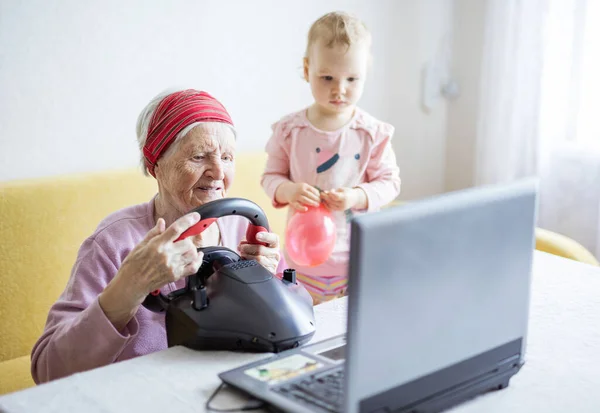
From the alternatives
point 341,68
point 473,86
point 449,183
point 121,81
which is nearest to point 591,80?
point 473,86

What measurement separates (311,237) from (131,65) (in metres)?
0.97

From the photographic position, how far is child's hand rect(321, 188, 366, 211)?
7.23 ft

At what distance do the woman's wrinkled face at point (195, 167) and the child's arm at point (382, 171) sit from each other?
74cm

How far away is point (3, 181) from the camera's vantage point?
7.66 feet

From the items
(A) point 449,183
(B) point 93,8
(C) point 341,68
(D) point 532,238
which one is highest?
(B) point 93,8

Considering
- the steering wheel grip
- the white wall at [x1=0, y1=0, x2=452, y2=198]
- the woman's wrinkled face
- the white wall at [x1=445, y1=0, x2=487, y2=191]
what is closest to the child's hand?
Result: the woman's wrinkled face

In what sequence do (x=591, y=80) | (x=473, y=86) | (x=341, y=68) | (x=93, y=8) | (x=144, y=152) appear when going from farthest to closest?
(x=473, y=86), (x=591, y=80), (x=93, y=8), (x=341, y=68), (x=144, y=152)

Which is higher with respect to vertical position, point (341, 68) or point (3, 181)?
point (341, 68)

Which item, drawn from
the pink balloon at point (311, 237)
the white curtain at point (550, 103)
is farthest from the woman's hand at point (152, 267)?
the white curtain at point (550, 103)

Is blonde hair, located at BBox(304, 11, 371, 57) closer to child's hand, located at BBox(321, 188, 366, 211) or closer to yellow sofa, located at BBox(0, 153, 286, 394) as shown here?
child's hand, located at BBox(321, 188, 366, 211)

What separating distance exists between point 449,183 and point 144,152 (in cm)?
231

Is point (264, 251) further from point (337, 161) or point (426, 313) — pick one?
point (337, 161)

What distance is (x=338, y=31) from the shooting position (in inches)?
88.0

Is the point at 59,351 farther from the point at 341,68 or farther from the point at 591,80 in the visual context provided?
the point at 591,80
